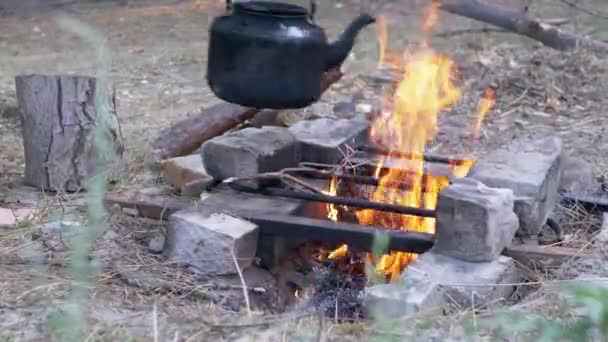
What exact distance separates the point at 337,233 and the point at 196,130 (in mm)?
1808

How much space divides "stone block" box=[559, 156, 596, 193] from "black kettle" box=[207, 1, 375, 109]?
1.42 meters

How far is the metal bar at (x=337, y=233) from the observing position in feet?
11.3

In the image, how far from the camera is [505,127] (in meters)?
6.11

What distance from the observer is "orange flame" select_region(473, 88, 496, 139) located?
5.92 meters

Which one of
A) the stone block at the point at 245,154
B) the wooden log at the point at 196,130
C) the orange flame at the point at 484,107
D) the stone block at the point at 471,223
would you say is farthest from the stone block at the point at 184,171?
the orange flame at the point at 484,107

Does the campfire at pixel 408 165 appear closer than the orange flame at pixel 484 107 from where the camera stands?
Yes

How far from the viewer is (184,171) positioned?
4.28 metres

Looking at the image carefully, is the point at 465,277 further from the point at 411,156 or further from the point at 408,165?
the point at 411,156

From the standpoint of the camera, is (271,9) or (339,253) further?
(339,253)

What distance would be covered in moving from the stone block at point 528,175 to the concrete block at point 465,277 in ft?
1.18

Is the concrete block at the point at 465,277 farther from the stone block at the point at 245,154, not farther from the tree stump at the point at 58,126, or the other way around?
the tree stump at the point at 58,126

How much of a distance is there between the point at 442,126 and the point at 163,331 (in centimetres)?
357

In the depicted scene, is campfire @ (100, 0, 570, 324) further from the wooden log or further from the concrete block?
the wooden log

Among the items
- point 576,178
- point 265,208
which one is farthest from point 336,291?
point 576,178
